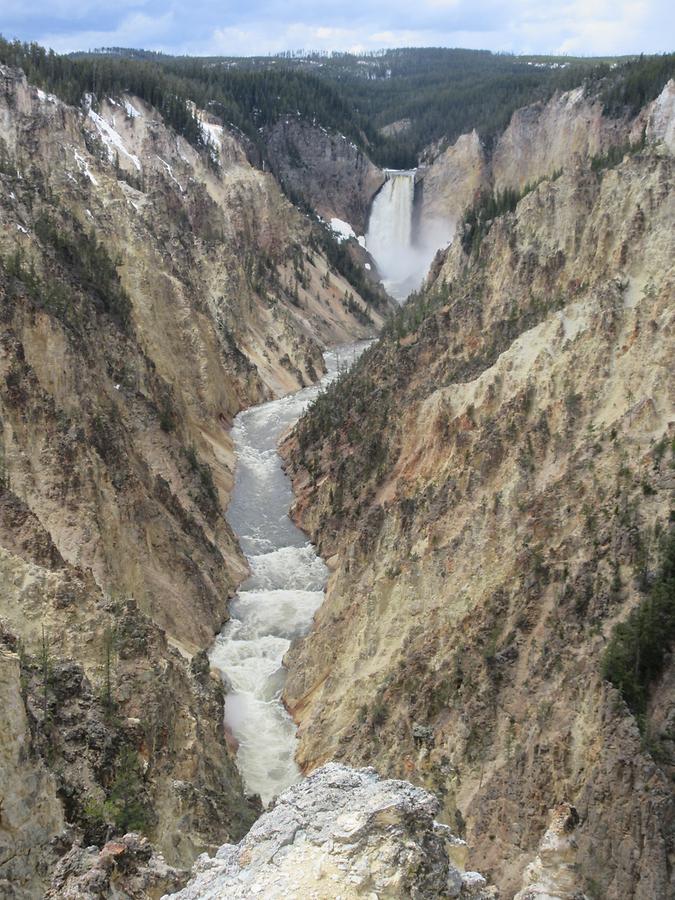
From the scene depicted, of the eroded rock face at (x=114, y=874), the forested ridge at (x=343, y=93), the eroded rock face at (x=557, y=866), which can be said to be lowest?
the eroded rock face at (x=557, y=866)

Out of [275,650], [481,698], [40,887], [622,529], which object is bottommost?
[275,650]

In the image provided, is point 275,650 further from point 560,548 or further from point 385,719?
point 560,548

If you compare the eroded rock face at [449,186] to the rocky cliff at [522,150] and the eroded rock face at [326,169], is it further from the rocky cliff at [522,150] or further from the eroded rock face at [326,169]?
the eroded rock face at [326,169]

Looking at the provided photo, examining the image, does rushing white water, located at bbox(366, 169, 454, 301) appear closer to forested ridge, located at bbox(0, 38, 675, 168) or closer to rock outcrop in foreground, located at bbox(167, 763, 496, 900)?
forested ridge, located at bbox(0, 38, 675, 168)

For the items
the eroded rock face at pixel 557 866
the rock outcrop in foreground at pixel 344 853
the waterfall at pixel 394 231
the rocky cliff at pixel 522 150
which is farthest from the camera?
the waterfall at pixel 394 231

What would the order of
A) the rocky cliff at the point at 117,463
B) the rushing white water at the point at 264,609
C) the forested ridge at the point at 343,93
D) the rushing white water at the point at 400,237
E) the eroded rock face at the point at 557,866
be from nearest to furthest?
the eroded rock face at the point at 557,866, the rocky cliff at the point at 117,463, the rushing white water at the point at 264,609, the forested ridge at the point at 343,93, the rushing white water at the point at 400,237

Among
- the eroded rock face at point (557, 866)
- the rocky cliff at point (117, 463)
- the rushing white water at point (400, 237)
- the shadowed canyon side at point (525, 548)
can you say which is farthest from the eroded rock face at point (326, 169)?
the eroded rock face at point (557, 866)

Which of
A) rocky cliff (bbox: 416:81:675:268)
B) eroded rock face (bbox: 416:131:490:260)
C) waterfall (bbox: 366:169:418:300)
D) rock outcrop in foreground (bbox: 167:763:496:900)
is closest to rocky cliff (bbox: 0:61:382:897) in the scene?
rock outcrop in foreground (bbox: 167:763:496:900)

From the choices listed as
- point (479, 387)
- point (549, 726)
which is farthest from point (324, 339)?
point (549, 726)
